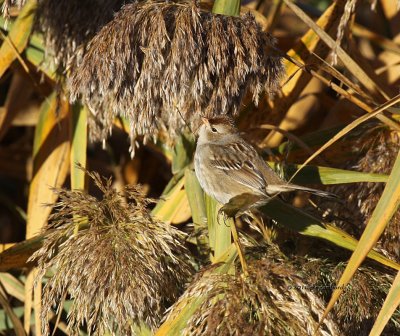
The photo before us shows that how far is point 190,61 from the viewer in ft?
7.73

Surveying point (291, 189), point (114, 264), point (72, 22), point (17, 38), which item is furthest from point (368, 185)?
point (17, 38)

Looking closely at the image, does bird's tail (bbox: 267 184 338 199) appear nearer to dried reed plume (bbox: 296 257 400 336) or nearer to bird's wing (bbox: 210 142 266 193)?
bird's wing (bbox: 210 142 266 193)

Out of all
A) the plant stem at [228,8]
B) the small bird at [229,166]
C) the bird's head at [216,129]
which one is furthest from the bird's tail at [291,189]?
→ the plant stem at [228,8]

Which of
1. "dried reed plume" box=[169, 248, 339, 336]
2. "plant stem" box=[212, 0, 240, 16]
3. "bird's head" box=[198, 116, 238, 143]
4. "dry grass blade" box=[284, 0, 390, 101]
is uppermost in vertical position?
"dry grass blade" box=[284, 0, 390, 101]

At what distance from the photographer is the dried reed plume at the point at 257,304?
2041 millimetres

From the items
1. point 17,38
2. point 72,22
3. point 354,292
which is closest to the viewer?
point 354,292

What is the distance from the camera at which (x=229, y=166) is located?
10.1ft

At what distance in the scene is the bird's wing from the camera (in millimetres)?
2953

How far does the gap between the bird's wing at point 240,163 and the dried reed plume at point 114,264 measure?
1.51 ft

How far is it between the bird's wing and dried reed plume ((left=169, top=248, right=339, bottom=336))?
27.6 inches

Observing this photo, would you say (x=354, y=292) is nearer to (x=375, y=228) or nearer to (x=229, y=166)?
(x=375, y=228)

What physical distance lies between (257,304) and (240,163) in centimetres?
100

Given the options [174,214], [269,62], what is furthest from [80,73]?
[174,214]

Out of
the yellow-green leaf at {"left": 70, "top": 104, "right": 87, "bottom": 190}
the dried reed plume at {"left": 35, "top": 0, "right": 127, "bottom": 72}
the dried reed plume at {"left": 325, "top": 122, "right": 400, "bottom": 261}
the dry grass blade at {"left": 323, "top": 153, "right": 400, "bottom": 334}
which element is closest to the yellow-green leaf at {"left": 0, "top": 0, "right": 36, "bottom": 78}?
the dried reed plume at {"left": 35, "top": 0, "right": 127, "bottom": 72}
